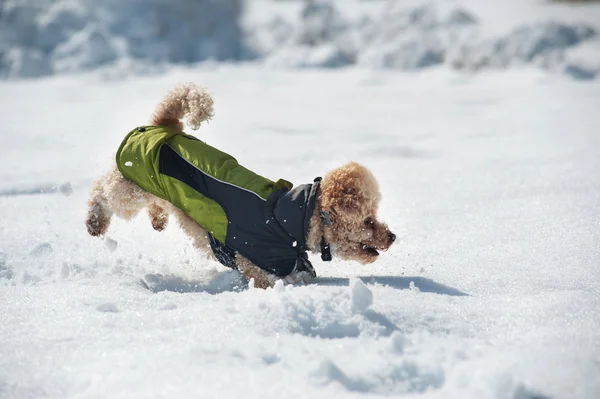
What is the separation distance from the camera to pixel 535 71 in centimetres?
951

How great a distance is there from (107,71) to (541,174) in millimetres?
8628

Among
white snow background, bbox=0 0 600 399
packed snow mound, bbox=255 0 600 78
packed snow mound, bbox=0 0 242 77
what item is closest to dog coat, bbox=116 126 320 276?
white snow background, bbox=0 0 600 399

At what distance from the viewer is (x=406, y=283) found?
2838 millimetres

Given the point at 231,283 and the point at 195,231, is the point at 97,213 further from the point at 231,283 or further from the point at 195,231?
the point at 231,283

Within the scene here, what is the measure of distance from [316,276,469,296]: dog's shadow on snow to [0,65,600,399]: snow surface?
0.05 ft

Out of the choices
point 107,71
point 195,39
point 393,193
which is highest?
point 195,39

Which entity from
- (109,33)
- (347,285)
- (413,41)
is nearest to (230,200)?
(347,285)

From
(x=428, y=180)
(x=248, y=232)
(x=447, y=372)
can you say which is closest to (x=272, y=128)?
(x=428, y=180)

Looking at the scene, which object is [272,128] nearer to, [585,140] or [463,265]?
[585,140]

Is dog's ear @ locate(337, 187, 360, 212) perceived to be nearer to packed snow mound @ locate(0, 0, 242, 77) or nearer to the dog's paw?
the dog's paw

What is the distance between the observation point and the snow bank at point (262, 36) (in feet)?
34.0

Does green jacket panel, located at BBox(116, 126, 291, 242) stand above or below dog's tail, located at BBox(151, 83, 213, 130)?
below

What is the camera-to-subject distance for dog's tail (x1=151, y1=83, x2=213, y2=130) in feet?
10.8

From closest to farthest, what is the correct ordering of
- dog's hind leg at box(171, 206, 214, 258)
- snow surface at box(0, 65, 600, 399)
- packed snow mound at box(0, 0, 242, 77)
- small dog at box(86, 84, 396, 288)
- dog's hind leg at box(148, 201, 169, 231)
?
snow surface at box(0, 65, 600, 399) → small dog at box(86, 84, 396, 288) → dog's hind leg at box(171, 206, 214, 258) → dog's hind leg at box(148, 201, 169, 231) → packed snow mound at box(0, 0, 242, 77)
